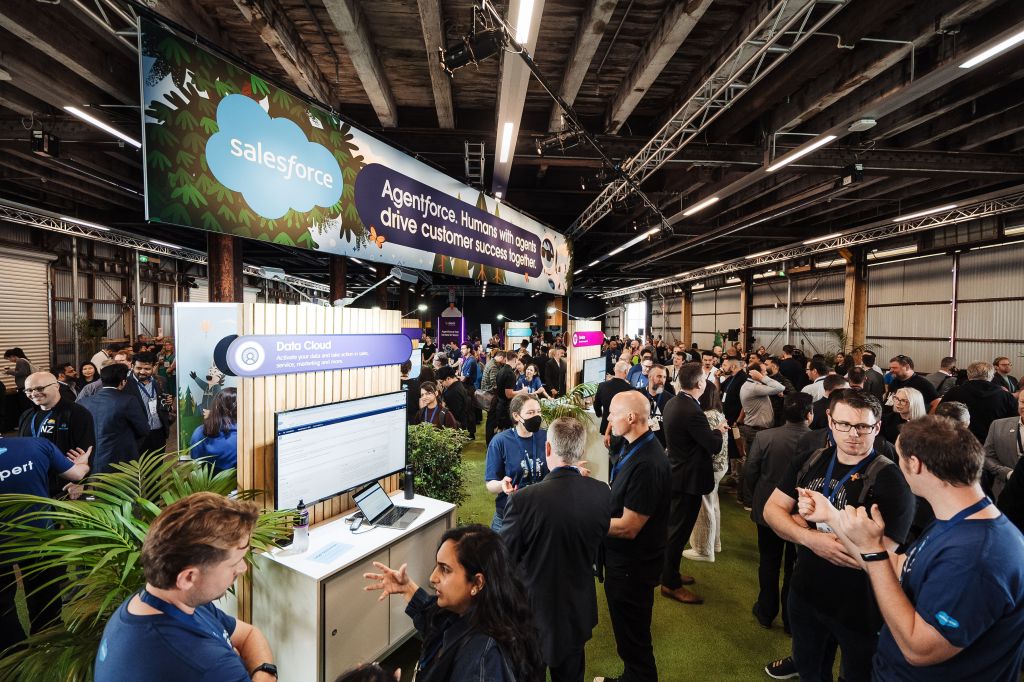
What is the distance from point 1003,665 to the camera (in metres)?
1.27

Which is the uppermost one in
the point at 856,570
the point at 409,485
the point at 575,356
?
the point at 575,356

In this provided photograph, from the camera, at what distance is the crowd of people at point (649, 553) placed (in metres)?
1.24

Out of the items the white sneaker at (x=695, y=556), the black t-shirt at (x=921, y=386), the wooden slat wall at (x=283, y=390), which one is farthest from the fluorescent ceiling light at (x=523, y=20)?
the black t-shirt at (x=921, y=386)

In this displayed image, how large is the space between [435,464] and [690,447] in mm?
1889

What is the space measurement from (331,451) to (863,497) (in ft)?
8.37

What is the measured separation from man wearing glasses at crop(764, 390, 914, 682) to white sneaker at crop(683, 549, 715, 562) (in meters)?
1.83

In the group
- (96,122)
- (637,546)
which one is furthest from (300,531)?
(96,122)

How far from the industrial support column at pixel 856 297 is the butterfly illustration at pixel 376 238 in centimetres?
1247

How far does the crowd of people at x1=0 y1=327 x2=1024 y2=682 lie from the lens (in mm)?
1239

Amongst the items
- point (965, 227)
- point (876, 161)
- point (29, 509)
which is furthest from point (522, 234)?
point (965, 227)

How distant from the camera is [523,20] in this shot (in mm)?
2604

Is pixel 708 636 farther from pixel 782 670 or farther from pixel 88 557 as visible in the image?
pixel 88 557

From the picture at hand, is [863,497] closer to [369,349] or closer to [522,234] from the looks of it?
[369,349]

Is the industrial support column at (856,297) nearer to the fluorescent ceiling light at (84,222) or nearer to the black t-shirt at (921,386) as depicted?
the black t-shirt at (921,386)
